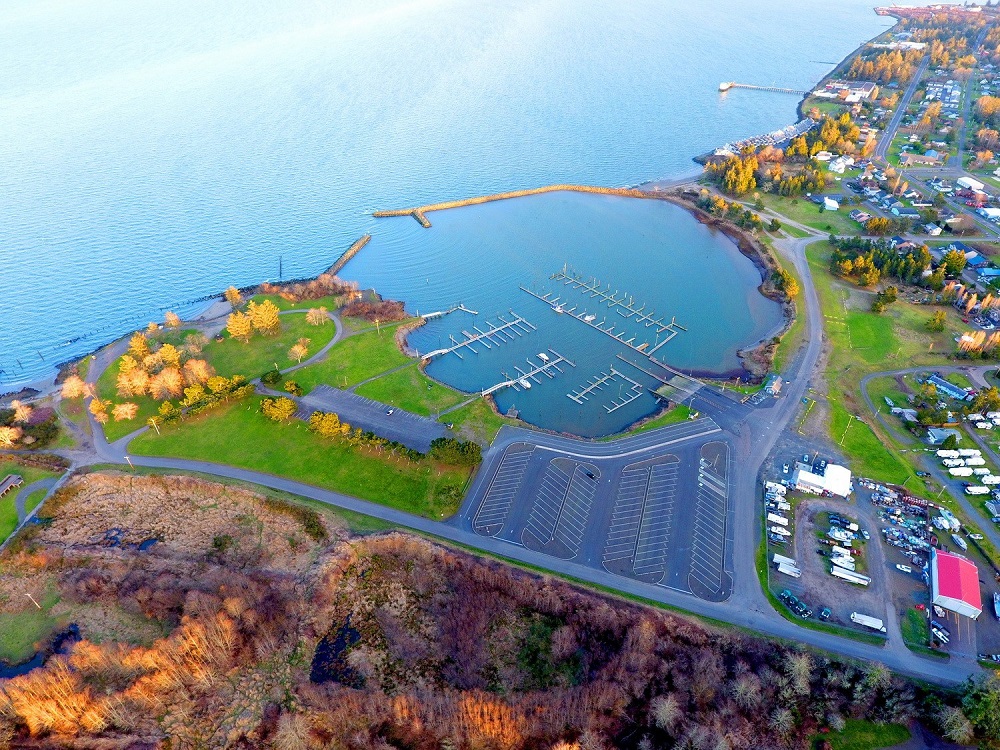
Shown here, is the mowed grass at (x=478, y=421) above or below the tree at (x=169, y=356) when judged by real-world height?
below

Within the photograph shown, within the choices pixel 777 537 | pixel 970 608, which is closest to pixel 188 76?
pixel 777 537

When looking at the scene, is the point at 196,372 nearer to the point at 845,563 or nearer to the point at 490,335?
the point at 490,335

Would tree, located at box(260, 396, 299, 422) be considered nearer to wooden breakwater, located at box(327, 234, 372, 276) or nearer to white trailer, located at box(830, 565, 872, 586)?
wooden breakwater, located at box(327, 234, 372, 276)

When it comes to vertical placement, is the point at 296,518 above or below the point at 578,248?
below

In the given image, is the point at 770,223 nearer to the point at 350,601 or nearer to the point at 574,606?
the point at 574,606

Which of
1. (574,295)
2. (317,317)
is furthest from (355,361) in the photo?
(574,295)

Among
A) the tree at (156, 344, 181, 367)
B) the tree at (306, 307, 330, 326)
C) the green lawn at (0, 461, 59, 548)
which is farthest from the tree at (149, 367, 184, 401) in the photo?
the tree at (306, 307, 330, 326)

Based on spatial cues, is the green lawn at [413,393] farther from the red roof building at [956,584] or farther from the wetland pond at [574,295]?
the red roof building at [956,584]

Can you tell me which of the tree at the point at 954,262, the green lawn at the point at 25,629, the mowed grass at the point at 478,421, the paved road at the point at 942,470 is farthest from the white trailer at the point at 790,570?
the tree at the point at 954,262
